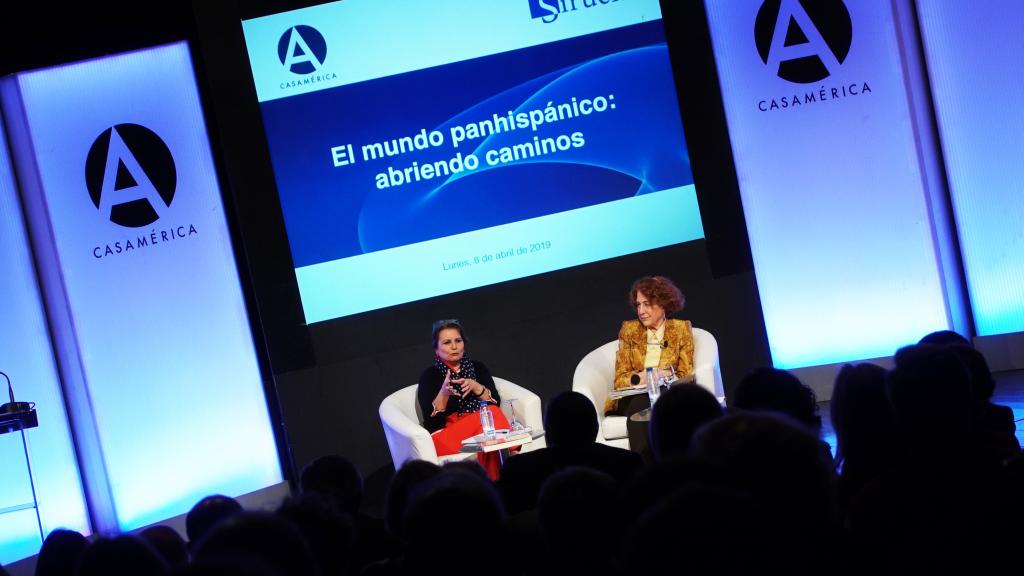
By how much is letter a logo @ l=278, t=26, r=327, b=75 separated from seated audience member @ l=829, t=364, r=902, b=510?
186 inches

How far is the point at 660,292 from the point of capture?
6219 mm

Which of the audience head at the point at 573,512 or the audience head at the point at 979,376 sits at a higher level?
the audience head at the point at 573,512

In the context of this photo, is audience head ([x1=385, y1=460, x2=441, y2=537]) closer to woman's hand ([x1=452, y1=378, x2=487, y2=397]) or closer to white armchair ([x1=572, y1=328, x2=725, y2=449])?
white armchair ([x1=572, y1=328, x2=725, y2=449])

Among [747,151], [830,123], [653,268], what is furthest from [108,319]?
[830,123]

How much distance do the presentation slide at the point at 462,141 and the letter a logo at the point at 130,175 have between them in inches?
36.1

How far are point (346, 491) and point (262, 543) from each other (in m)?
1.51

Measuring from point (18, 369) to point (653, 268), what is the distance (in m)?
4.20

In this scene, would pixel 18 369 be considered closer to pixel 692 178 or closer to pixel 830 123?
pixel 692 178

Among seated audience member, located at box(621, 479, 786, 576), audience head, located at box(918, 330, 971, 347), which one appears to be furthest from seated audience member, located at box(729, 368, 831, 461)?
seated audience member, located at box(621, 479, 786, 576)

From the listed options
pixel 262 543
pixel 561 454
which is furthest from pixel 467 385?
pixel 262 543

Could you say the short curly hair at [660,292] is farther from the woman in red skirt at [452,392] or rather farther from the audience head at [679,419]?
the audience head at [679,419]

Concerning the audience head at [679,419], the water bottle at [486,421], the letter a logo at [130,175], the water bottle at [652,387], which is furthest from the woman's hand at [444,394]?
the audience head at [679,419]

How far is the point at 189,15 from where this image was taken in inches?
273

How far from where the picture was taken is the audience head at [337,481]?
3207 millimetres
